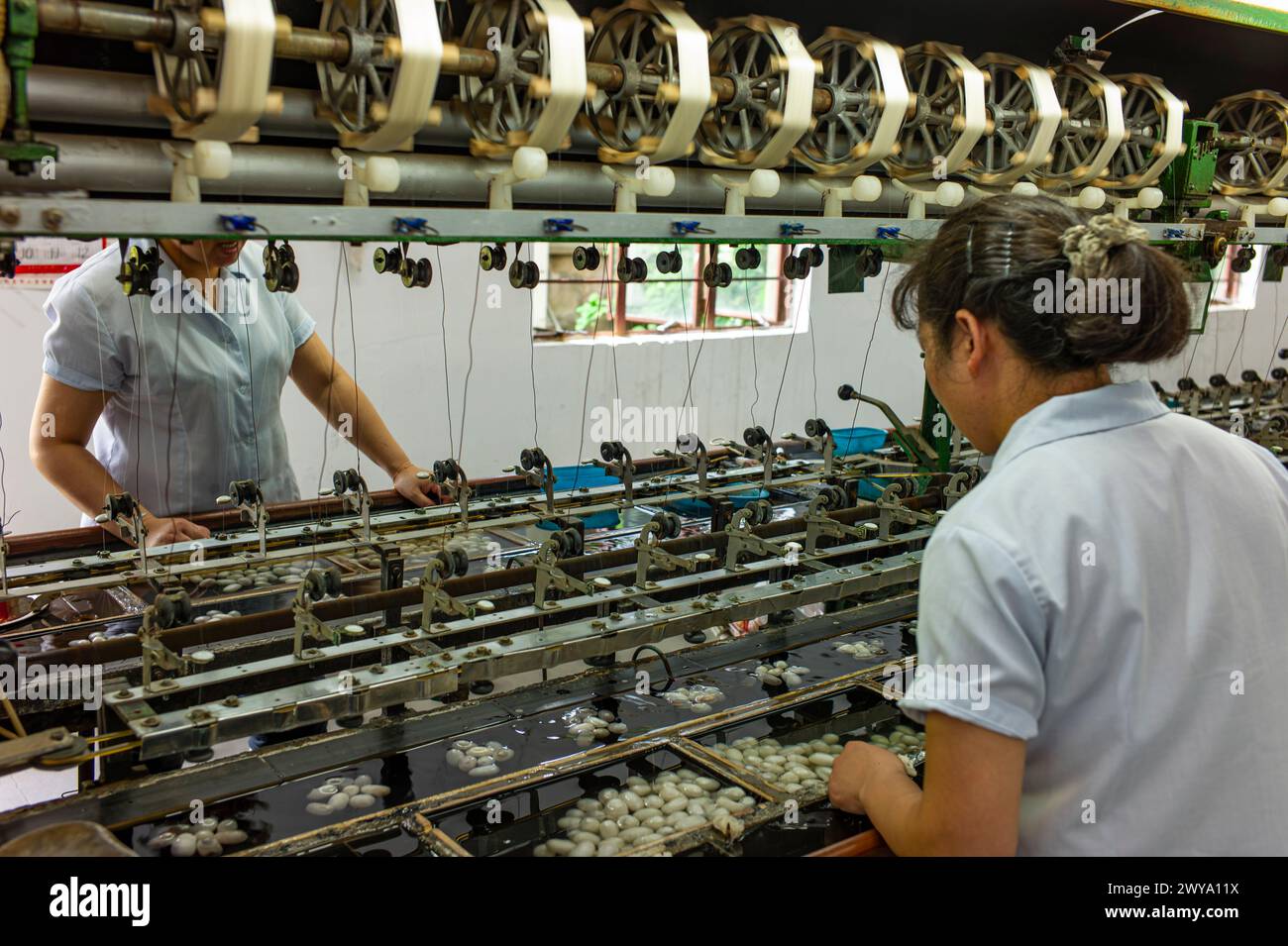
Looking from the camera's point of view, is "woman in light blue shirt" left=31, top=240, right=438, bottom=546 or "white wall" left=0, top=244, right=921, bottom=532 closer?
"woman in light blue shirt" left=31, top=240, right=438, bottom=546

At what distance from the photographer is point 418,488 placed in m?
3.31

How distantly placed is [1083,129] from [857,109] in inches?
37.6

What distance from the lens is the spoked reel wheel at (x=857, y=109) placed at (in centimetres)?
269

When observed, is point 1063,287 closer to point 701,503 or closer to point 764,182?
point 764,182

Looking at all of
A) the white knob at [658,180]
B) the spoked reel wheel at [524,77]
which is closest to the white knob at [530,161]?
the spoked reel wheel at [524,77]

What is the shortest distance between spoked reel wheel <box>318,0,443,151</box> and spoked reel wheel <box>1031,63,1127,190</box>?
2058 mm

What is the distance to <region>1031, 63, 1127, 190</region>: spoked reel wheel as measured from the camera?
10.8 feet

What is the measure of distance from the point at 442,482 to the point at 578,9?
1271 millimetres


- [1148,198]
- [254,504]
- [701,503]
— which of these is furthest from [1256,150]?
[254,504]

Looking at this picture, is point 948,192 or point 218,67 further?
point 948,192

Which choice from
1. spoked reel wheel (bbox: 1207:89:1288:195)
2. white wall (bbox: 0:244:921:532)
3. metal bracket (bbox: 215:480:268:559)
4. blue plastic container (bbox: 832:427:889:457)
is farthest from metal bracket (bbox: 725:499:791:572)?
spoked reel wheel (bbox: 1207:89:1288:195)

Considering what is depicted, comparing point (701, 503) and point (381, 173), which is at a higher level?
point (381, 173)

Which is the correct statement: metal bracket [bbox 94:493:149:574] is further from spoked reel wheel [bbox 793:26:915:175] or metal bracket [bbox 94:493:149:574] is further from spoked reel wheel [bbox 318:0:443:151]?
spoked reel wheel [bbox 793:26:915:175]
